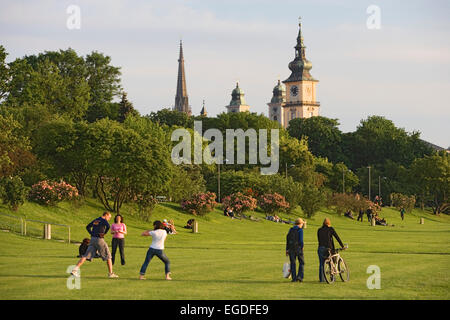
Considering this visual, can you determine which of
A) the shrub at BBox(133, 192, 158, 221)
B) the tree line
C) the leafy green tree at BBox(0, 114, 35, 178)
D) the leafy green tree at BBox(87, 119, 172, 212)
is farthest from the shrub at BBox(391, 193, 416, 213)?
the leafy green tree at BBox(0, 114, 35, 178)

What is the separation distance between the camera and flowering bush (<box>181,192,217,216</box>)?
225 ft

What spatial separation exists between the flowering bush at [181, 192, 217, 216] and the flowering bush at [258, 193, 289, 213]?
10.9m

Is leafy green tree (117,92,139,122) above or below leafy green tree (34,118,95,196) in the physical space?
above

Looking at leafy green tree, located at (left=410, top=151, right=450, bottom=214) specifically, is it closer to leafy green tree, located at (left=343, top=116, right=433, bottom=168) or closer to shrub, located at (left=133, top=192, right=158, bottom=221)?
leafy green tree, located at (left=343, top=116, right=433, bottom=168)

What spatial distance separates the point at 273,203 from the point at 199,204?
12415 millimetres

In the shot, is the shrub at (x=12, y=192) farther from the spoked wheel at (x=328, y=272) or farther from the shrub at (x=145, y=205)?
the spoked wheel at (x=328, y=272)

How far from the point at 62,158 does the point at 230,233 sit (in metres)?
14.0

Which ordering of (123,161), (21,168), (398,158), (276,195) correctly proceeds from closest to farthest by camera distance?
(123,161) → (21,168) → (276,195) → (398,158)

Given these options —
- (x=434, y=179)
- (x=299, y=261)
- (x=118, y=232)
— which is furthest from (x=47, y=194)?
(x=434, y=179)

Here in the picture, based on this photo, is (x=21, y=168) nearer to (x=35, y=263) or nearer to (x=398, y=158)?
(x=35, y=263)

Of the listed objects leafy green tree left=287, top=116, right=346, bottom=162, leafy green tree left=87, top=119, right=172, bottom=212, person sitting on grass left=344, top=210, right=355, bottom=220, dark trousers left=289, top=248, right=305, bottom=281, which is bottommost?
person sitting on grass left=344, top=210, right=355, bottom=220

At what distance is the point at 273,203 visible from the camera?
7888cm
